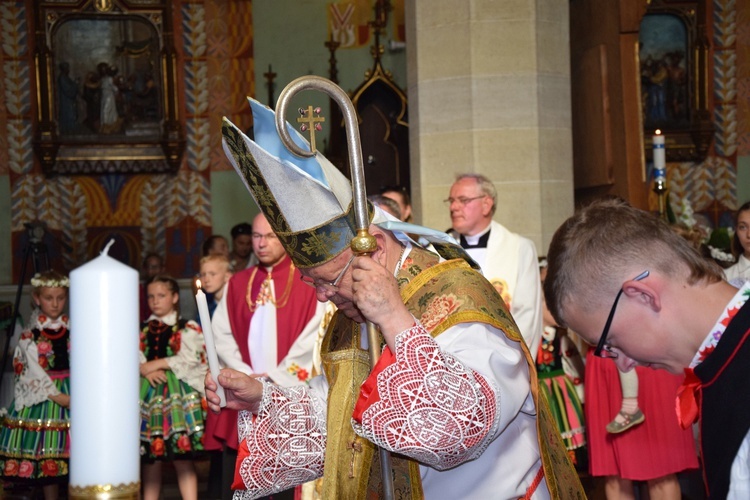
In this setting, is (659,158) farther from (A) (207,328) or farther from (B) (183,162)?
(B) (183,162)

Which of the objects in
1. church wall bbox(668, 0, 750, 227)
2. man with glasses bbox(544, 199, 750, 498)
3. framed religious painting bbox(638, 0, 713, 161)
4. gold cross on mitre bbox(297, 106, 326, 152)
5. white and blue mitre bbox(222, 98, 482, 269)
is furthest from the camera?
church wall bbox(668, 0, 750, 227)

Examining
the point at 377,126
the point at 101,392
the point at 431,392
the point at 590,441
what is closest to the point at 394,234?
the point at 431,392

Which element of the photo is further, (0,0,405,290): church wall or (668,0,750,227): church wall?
(668,0,750,227): church wall

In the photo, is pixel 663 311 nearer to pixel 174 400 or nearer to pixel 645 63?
pixel 174 400

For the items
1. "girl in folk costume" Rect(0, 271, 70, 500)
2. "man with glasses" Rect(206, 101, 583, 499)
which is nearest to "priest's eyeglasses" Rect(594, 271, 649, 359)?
"man with glasses" Rect(206, 101, 583, 499)

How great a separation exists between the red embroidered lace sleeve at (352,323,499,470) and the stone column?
406 cm

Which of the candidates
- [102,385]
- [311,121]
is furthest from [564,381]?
[102,385]

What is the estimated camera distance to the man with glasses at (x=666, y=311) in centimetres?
181

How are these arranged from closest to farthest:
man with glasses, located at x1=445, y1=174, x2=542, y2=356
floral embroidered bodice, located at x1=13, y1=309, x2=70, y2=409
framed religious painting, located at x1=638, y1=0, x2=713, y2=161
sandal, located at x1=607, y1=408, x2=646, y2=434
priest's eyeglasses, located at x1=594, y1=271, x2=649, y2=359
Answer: priest's eyeglasses, located at x1=594, y1=271, x2=649, y2=359, sandal, located at x1=607, y1=408, x2=646, y2=434, man with glasses, located at x1=445, y1=174, x2=542, y2=356, floral embroidered bodice, located at x1=13, y1=309, x2=70, y2=409, framed religious painting, located at x1=638, y1=0, x2=713, y2=161

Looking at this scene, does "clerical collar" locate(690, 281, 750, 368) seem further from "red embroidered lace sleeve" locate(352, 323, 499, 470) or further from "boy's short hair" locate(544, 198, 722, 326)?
"red embroidered lace sleeve" locate(352, 323, 499, 470)

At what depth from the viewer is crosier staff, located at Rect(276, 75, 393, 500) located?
2.21m

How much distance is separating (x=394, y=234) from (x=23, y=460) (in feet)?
13.4

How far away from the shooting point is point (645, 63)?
11.4 metres

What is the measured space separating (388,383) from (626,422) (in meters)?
3.32
